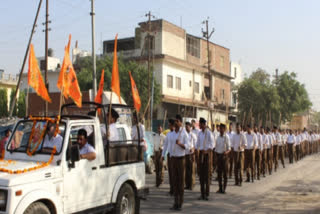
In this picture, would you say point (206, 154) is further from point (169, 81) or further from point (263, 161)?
point (169, 81)

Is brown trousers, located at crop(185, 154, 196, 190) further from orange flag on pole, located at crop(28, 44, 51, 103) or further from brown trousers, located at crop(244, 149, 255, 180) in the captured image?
orange flag on pole, located at crop(28, 44, 51, 103)

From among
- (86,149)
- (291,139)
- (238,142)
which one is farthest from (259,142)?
(86,149)

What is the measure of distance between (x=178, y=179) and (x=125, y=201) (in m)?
2.21

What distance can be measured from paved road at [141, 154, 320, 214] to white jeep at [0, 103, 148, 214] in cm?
178

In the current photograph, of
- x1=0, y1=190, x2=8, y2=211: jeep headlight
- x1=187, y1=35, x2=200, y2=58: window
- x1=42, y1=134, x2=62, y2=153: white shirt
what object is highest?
x1=187, y1=35, x2=200, y2=58: window

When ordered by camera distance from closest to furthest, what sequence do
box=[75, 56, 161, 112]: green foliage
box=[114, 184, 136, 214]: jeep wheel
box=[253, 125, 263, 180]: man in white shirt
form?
1. box=[114, 184, 136, 214]: jeep wheel
2. box=[253, 125, 263, 180]: man in white shirt
3. box=[75, 56, 161, 112]: green foliage

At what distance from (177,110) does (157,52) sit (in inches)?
229

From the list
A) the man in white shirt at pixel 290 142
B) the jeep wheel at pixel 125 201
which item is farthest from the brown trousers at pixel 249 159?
the man in white shirt at pixel 290 142

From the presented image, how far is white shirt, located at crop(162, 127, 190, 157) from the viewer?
10047mm

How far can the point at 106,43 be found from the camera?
150 feet

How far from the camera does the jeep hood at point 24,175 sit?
539 cm

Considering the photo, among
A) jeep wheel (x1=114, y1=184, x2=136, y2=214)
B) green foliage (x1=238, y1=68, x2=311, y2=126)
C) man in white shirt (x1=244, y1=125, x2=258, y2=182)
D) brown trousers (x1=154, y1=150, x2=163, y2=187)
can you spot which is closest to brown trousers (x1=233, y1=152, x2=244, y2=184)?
man in white shirt (x1=244, y1=125, x2=258, y2=182)

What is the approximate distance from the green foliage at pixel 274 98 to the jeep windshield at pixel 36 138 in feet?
139

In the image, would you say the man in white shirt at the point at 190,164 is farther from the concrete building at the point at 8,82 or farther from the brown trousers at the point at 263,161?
the concrete building at the point at 8,82
